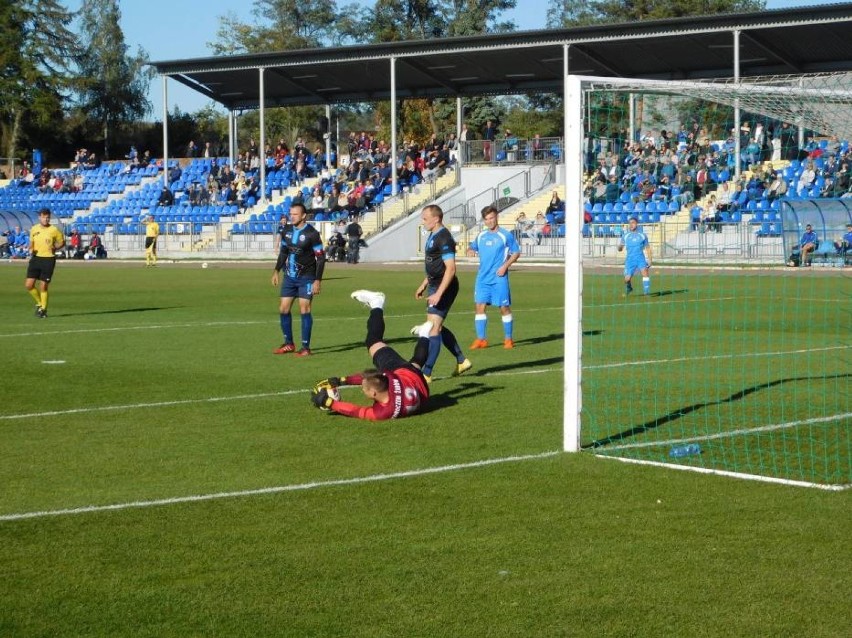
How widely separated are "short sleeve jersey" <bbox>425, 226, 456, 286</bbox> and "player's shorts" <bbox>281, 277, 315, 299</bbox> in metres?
2.46

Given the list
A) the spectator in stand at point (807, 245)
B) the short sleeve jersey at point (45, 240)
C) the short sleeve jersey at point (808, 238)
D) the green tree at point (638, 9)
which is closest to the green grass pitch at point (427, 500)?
the short sleeve jersey at point (45, 240)

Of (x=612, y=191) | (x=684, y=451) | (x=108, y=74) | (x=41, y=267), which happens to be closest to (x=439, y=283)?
(x=684, y=451)

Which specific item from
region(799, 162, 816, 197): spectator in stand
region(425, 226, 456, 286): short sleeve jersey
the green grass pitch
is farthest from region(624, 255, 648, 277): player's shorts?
region(425, 226, 456, 286): short sleeve jersey

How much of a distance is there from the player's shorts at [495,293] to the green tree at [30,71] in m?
70.0

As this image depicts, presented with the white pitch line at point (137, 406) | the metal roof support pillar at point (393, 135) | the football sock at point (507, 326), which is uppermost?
the metal roof support pillar at point (393, 135)

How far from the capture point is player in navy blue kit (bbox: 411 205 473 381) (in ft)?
42.5

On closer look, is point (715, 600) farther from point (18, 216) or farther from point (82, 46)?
point (82, 46)

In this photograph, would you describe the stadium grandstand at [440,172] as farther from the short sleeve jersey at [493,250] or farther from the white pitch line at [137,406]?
the white pitch line at [137,406]

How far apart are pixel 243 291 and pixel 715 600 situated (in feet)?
81.7

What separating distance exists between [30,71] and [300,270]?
74.0 metres

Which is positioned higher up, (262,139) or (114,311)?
(262,139)

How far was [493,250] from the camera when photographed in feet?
55.9

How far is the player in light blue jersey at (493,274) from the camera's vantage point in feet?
55.0

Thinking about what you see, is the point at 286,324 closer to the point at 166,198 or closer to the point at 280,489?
the point at 280,489
